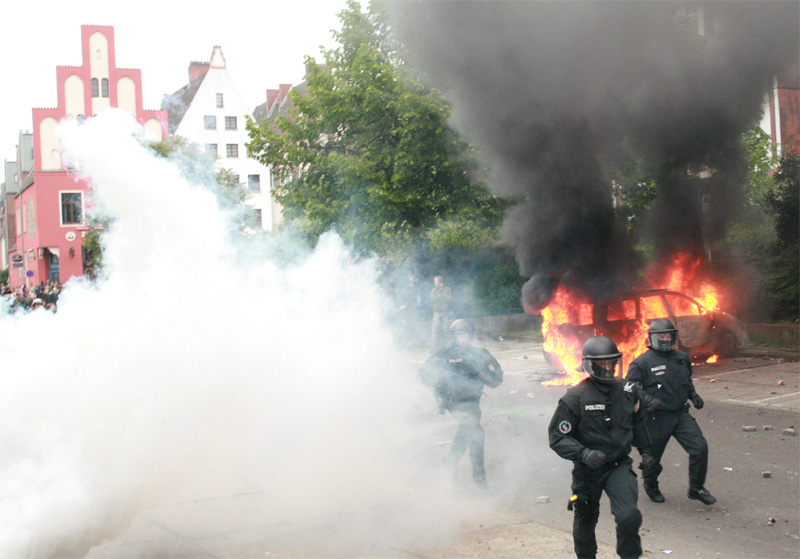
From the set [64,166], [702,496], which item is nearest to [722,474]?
[702,496]

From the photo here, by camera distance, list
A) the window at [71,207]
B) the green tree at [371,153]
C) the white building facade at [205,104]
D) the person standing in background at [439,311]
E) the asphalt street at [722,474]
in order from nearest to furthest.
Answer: the asphalt street at [722,474] < the person standing in background at [439,311] < the white building facade at [205,104] < the green tree at [371,153] < the window at [71,207]

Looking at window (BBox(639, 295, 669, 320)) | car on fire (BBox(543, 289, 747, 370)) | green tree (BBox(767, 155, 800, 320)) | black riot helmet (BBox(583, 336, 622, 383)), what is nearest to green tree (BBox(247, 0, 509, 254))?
green tree (BBox(767, 155, 800, 320))

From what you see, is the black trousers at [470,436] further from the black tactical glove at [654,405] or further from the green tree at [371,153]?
the green tree at [371,153]

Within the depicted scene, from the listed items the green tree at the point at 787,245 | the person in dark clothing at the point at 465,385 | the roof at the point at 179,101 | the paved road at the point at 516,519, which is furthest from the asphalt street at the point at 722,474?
the roof at the point at 179,101

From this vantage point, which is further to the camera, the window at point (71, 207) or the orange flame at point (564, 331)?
the window at point (71, 207)

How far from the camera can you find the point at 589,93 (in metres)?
12.1

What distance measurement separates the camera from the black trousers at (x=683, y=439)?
18.2 feet

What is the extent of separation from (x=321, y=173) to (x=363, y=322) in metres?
14.7

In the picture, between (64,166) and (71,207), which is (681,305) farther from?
(71,207)

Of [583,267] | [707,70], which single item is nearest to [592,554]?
[583,267]

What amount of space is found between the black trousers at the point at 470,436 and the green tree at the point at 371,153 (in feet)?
38.2

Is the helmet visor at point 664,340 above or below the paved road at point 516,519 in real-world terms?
above

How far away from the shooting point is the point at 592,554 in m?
4.18

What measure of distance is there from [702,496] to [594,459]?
83.0 inches
